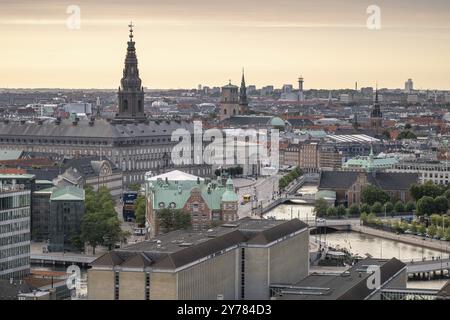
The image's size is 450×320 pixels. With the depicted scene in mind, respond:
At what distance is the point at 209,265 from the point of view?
952 inches

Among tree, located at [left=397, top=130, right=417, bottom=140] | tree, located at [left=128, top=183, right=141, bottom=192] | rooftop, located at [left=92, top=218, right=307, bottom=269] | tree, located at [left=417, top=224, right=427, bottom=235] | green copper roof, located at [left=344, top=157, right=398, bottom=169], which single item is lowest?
tree, located at [left=417, top=224, right=427, bottom=235]

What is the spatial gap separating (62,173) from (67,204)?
7292mm

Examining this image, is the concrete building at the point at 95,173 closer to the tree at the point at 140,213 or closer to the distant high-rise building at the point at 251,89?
the tree at the point at 140,213

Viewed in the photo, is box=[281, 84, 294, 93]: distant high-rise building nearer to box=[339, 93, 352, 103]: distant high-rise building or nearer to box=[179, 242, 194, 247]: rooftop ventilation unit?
box=[339, 93, 352, 103]: distant high-rise building

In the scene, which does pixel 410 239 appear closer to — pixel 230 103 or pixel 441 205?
pixel 441 205

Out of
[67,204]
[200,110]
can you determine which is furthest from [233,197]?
[200,110]

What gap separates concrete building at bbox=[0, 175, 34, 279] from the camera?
2830cm

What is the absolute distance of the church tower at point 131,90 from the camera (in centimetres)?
5694

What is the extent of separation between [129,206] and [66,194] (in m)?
6.35

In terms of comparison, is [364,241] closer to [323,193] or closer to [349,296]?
[323,193]

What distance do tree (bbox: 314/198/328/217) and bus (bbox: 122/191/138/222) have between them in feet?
21.0

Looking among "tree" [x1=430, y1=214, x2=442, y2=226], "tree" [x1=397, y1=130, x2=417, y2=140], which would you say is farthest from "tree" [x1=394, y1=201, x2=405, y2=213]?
"tree" [x1=397, y1=130, x2=417, y2=140]

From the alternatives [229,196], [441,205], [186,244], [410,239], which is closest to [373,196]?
[441,205]

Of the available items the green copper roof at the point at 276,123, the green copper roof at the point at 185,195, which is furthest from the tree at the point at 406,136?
the green copper roof at the point at 185,195
